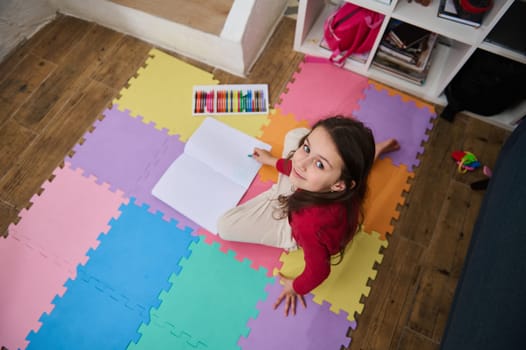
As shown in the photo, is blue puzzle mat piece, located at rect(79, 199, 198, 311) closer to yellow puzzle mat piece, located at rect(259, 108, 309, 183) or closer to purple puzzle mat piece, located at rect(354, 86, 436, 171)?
yellow puzzle mat piece, located at rect(259, 108, 309, 183)

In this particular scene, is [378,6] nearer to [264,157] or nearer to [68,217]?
[264,157]

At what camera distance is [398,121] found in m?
1.63

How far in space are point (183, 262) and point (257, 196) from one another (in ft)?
1.32

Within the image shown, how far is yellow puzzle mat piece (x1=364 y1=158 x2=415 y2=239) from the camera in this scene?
1.45 m

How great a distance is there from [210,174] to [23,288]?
86cm

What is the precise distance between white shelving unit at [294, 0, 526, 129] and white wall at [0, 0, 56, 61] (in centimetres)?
136

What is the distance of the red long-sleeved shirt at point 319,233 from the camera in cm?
108

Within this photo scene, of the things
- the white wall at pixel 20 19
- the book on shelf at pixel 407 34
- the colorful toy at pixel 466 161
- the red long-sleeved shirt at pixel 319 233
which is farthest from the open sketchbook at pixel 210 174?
the white wall at pixel 20 19

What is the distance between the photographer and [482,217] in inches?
47.0

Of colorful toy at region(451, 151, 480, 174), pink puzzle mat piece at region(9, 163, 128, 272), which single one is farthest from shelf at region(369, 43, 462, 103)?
pink puzzle mat piece at region(9, 163, 128, 272)

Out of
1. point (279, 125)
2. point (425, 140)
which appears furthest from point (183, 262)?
point (425, 140)

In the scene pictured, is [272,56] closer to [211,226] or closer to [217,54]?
[217,54]

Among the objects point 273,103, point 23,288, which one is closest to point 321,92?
point 273,103

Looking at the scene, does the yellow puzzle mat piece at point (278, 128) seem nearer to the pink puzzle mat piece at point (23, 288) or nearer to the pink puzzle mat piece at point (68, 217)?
the pink puzzle mat piece at point (68, 217)
